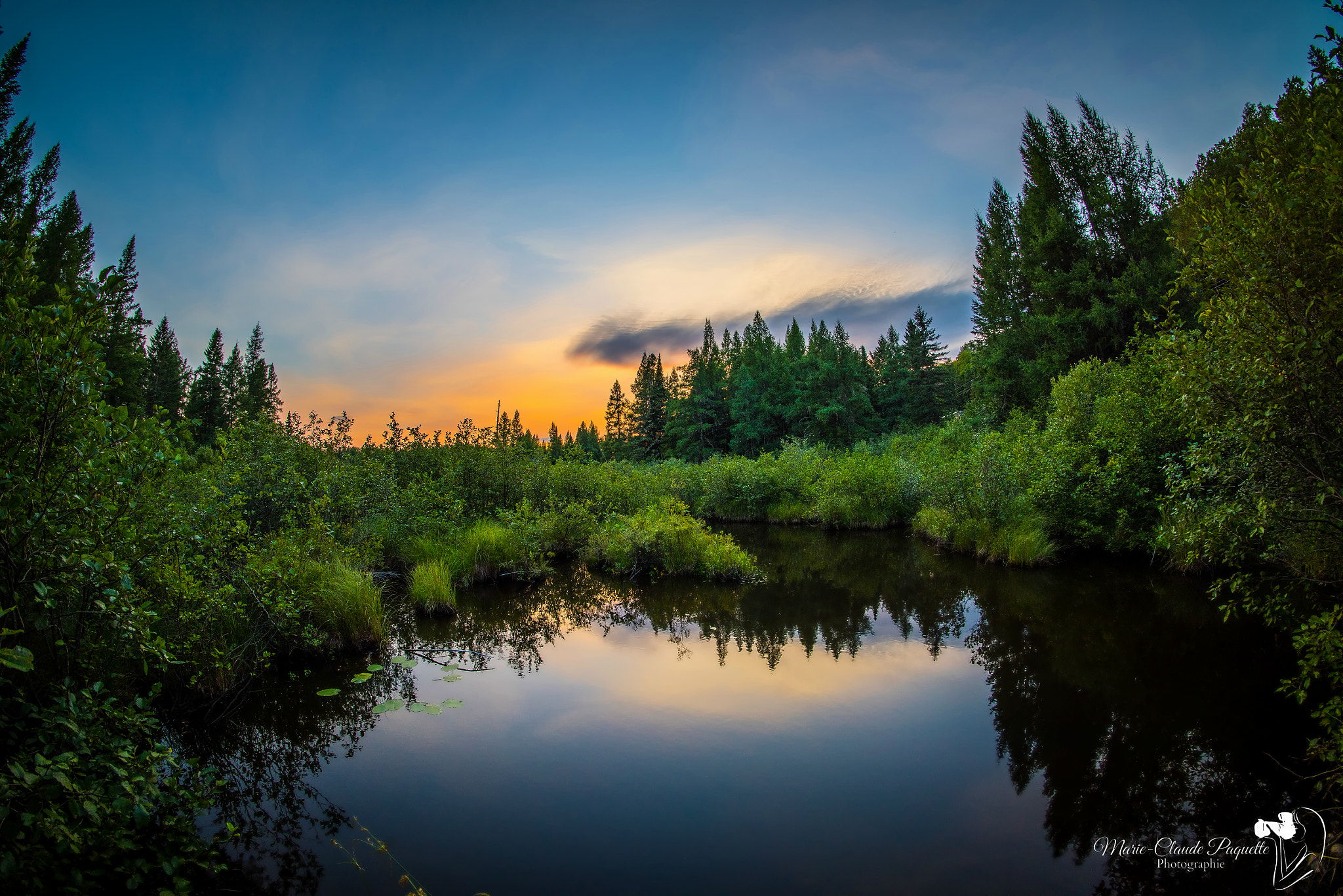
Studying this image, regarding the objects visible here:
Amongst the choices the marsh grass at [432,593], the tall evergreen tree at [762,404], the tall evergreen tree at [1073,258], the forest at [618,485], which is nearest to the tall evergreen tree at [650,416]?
the tall evergreen tree at [762,404]

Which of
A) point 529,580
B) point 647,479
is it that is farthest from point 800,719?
point 647,479

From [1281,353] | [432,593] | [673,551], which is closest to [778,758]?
[1281,353]

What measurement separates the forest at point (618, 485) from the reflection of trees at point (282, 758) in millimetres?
394

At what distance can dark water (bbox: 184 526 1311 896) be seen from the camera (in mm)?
4531

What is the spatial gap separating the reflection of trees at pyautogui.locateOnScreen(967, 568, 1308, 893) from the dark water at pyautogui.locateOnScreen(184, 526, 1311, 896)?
1.3 inches

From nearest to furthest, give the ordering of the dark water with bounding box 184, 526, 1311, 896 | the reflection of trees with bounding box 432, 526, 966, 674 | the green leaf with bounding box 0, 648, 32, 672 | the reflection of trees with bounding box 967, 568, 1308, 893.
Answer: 1. the green leaf with bounding box 0, 648, 32, 672
2. the dark water with bounding box 184, 526, 1311, 896
3. the reflection of trees with bounding box 967, 568, 1308, 893
4. the reflection of trees with bounding box 432, 526, 966, 674

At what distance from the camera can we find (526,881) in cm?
438

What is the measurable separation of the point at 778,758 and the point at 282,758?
17.8 ft

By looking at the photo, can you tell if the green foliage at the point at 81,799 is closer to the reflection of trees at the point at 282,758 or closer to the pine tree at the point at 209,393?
the reflection of trees at the point at 282,758

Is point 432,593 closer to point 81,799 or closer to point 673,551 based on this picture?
point 673,551

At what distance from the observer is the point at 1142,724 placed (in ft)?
21.5

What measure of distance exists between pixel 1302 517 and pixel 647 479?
20.3m

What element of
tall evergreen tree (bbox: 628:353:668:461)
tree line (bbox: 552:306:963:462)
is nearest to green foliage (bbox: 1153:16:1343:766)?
tree line (bbox: 552:306:963:462)

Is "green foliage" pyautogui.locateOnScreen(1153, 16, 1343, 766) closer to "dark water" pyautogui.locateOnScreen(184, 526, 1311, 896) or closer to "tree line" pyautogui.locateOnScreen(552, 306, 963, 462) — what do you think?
"dark water" pyautogui.locateOnScreen(184, 526, 1311, 896)
